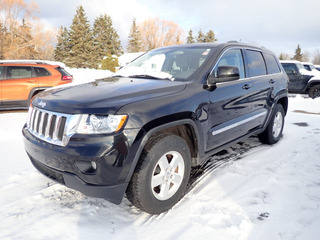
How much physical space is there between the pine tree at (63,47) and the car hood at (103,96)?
3951cm

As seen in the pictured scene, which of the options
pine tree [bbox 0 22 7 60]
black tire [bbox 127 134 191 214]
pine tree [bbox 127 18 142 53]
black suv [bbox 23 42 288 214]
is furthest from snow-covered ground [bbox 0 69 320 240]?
pine tree [bbox 127 18 142 53]

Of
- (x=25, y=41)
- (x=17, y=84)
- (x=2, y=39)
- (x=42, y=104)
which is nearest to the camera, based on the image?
(x=42, y=104)

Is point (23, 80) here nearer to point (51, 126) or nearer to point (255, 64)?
point (51, 126)

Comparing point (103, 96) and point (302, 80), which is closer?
point (103, 96)

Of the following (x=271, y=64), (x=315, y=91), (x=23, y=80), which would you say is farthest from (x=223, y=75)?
(x=315, y=91)

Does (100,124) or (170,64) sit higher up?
(170,64)

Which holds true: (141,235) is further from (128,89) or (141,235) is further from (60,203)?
(128,89)

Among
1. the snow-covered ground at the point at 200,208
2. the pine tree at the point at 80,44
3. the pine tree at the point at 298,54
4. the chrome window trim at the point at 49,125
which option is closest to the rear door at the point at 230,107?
the snow-covered ground at the point at 200,208

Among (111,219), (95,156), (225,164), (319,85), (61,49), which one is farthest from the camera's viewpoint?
(61,49)

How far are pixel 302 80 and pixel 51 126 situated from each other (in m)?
13.1

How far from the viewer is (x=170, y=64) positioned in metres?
3.40

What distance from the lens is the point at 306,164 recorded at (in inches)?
145

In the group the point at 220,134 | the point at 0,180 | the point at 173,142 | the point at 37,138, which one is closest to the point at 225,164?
the point at 220,134

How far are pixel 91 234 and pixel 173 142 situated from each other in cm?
110
